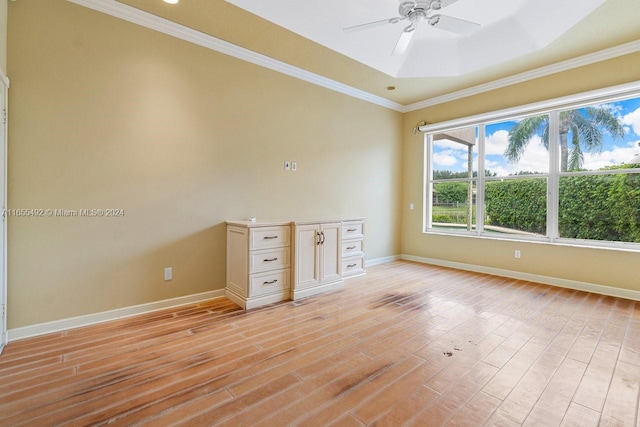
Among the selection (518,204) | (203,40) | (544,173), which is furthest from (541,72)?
(203,40)

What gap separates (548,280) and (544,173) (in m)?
1.51

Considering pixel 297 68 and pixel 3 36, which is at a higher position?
pixel 297 68

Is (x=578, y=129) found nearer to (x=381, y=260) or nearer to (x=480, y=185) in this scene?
(x=480, y=185)

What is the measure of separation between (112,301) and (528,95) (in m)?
5.77

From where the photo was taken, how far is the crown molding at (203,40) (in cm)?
268

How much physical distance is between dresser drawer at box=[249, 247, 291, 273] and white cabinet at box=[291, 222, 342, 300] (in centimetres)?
11

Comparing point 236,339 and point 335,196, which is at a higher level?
point 335,196

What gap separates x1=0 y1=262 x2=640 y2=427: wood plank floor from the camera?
1.56m

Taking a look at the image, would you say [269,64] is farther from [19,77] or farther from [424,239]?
[424,239]

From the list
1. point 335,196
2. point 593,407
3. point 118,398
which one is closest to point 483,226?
point 335,196

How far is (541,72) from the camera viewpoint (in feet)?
13.1

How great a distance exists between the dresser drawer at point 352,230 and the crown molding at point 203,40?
2.11 metres

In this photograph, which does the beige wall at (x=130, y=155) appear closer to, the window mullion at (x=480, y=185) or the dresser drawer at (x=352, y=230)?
the dresser drawer at (x=352, y=230)

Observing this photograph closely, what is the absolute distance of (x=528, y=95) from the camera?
417 centimetres
